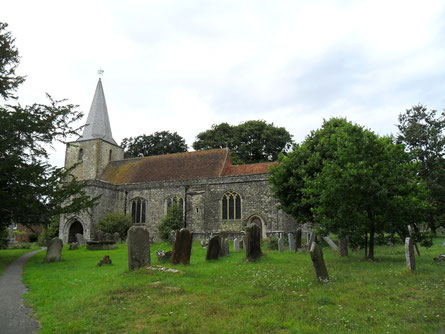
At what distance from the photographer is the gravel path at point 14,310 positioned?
537 cm

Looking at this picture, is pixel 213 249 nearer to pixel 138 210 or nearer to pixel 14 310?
pixel 14 310

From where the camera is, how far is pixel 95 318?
5547 millimetres

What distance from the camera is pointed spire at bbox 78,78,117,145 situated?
34.8m

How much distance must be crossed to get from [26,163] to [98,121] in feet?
72.2

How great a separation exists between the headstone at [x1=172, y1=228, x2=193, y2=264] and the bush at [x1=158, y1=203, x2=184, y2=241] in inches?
580

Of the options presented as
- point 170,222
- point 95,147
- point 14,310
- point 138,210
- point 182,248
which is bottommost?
point 14,310

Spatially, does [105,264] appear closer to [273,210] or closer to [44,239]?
[273,210]

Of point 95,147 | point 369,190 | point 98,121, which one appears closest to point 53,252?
point 369,190

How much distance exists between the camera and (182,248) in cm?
1086

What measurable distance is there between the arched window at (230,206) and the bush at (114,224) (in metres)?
7.92

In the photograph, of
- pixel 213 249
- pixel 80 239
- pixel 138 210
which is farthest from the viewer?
pixel 138 210

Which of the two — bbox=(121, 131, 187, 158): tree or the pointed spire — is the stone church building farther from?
bbox=(121, 131, 187, 158): tree

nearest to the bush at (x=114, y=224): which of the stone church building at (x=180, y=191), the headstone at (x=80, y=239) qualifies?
the stone church building at (x=180, y=191)

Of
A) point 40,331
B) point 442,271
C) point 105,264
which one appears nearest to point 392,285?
point 442,271
